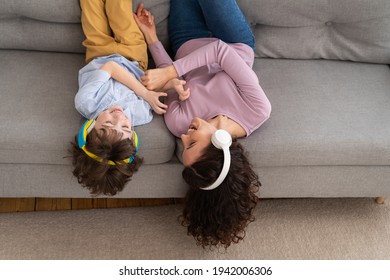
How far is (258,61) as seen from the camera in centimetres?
182

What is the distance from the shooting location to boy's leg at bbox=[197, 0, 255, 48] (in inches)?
62.6

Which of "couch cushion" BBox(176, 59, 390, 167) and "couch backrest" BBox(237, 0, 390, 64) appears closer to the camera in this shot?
"couch cushion" BBox(176, 59, 390, 167)

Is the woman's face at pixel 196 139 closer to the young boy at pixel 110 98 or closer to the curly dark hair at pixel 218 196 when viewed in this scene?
the curly dark hair at pixel 218 196

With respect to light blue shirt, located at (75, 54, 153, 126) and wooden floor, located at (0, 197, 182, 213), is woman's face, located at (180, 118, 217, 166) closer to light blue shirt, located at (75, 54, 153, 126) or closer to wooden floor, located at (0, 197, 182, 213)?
light blue shirt, located at (75, 54, 153, 126)

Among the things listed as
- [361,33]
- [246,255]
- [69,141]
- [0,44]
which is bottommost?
[246,255]

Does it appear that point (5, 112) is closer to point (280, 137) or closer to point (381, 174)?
point (280, 137)

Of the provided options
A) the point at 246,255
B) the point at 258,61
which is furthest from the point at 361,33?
the point at 246,255

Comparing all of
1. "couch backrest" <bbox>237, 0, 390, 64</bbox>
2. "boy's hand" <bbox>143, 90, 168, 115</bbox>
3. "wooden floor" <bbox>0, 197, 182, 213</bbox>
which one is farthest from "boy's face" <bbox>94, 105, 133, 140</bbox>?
"couch backrest" <bbox>237, 0, 390, 64</bbox>

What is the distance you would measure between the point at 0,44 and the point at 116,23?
0.49 m

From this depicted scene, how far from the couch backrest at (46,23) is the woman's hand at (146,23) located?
2 cm

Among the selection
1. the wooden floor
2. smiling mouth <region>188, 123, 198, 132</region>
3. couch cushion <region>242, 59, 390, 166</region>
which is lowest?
the wooden floor

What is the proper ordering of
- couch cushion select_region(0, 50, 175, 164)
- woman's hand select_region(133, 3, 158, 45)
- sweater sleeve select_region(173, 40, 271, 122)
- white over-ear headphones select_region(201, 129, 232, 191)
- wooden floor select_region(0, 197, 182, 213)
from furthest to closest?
wooden floor select_region(0, 197, 182, 213) < woman's hand select_region(133, 3, 158, 45) < sweater sleeve select_region(173, 40, 271, 122) < couch cushion select_region(0, 50, 175, 164) < white over-ear headphones select_region(201, 129, 232, 191)

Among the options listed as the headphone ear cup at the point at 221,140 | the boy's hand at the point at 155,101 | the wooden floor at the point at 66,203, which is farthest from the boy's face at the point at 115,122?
the wooden floor at the point at 66,203

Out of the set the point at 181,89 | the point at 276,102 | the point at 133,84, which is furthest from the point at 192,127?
the point at 276,102
